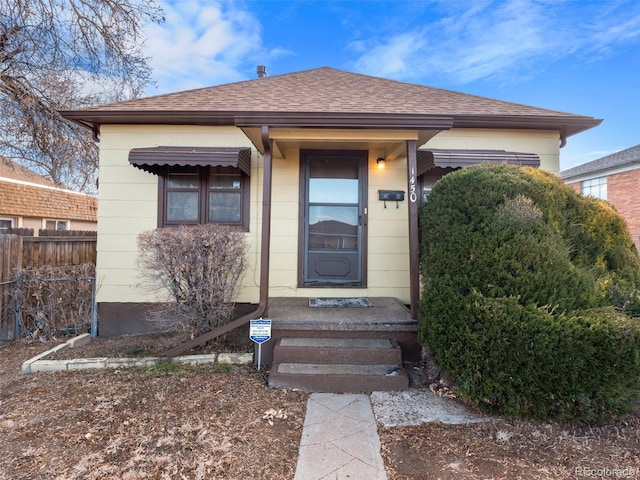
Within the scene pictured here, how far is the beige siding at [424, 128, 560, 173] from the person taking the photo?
182 inches

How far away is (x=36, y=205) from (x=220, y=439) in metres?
15.3

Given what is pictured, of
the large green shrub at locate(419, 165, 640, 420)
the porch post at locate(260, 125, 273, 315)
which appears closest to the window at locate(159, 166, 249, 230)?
the porch post at locate(260, 125, 273, 315)

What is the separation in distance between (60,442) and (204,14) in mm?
7851

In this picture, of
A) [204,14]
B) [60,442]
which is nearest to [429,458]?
[60,442]

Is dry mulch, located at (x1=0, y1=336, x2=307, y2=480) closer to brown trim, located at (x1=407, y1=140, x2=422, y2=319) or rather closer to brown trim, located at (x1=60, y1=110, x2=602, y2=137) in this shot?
brown trim, located at (x1=407, y1=140, x2=422, y2=319)

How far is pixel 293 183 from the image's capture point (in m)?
4.72

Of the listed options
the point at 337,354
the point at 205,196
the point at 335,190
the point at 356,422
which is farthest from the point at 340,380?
the point at 205,196

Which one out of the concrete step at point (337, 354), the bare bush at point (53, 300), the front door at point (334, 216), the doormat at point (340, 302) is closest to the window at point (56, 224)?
the bare bush at point (53, 300)

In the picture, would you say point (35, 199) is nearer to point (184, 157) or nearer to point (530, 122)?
point (184, 157)

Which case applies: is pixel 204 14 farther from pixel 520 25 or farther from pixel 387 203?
pixel 520 25

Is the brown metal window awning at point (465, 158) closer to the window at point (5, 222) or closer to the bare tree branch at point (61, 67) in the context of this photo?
the bare tree branch at point (61, 67)

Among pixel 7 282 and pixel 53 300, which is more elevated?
pixel 7 282

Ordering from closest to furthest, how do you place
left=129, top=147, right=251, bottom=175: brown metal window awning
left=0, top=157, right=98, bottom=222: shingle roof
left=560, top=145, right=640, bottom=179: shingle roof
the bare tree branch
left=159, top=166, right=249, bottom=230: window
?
left=129, top=147, right=251, bottom=175: brown metal window awning, left=159, top=166, right=249, bottom=230: window, the bare tree branch, left=0, top=157, right=98, bottom=222: shingle roof, left=560, top=145, right=640, bottom=179: shingle roof

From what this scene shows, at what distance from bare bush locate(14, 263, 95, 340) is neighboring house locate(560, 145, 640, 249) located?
15.2 meters
